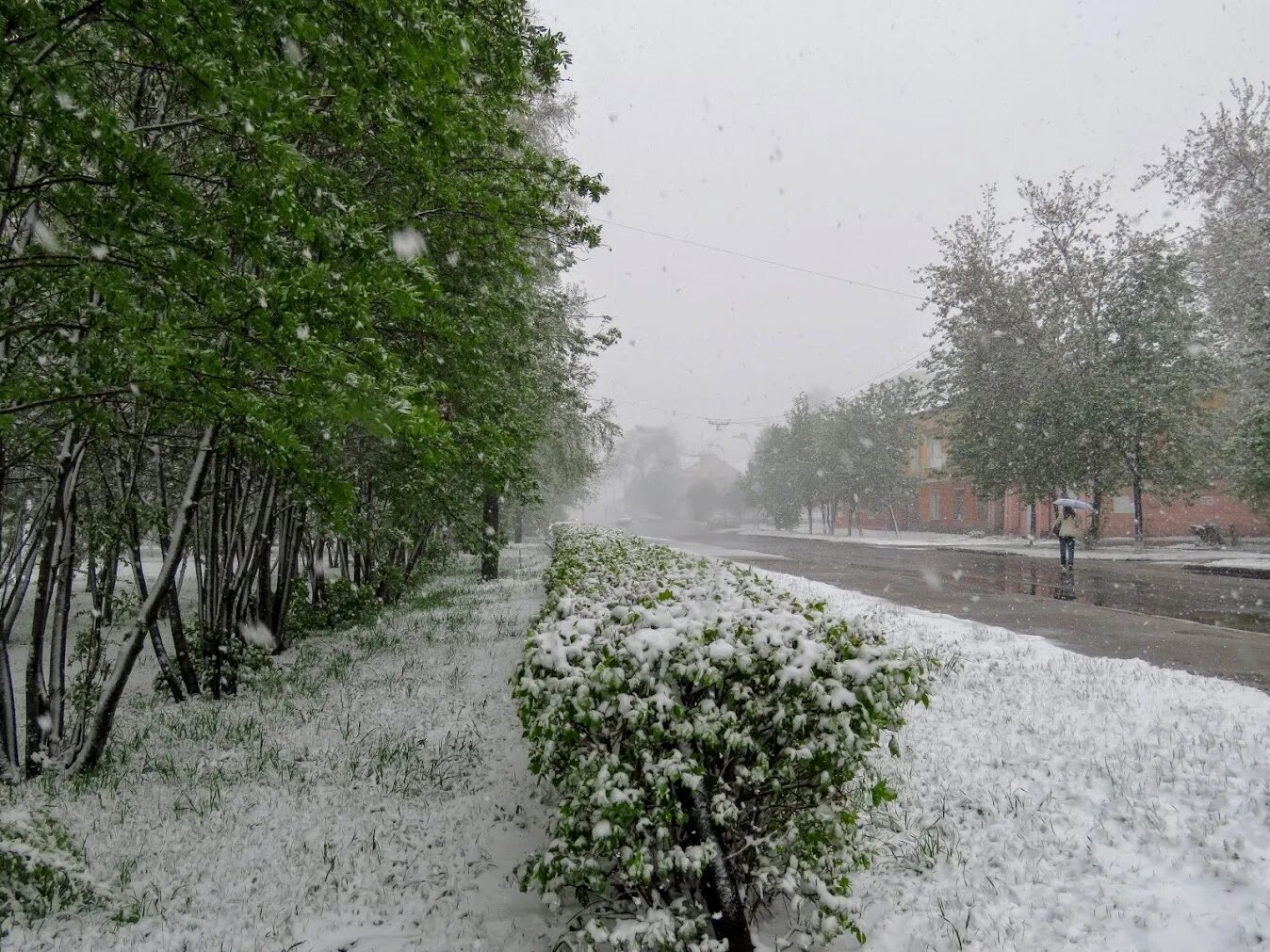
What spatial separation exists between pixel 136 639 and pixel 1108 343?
2858cm

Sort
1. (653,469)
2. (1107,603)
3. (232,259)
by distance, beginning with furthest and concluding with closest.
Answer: (653,469) < (1107,603) < (232,259)

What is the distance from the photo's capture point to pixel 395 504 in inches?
363

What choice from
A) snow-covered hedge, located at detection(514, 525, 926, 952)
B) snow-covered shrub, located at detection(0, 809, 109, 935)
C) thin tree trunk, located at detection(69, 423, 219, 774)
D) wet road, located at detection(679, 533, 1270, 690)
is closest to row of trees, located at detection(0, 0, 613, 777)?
thin tree trunk, located at detection(69, 423, 219, 774)

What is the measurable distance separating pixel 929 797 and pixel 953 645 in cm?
362

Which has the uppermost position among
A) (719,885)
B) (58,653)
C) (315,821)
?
(58,653)

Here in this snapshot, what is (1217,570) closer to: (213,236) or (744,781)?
(744,781)

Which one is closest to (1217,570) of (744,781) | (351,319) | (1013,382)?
(1013,382)

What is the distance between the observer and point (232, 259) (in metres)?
4.69

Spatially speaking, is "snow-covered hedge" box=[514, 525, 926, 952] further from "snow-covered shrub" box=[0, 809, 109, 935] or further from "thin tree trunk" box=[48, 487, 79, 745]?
"thin tree trunk" box=[48, 487, 79, 745]

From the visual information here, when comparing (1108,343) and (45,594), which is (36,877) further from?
(1108,343)

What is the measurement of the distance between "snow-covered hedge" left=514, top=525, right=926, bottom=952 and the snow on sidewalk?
1.72 ft

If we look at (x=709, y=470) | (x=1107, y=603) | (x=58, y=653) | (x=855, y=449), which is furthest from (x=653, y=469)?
(x=58, y=653)

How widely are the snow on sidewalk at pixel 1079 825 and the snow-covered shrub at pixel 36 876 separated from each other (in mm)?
3441

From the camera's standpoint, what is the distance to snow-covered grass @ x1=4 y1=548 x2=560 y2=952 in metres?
3.13
